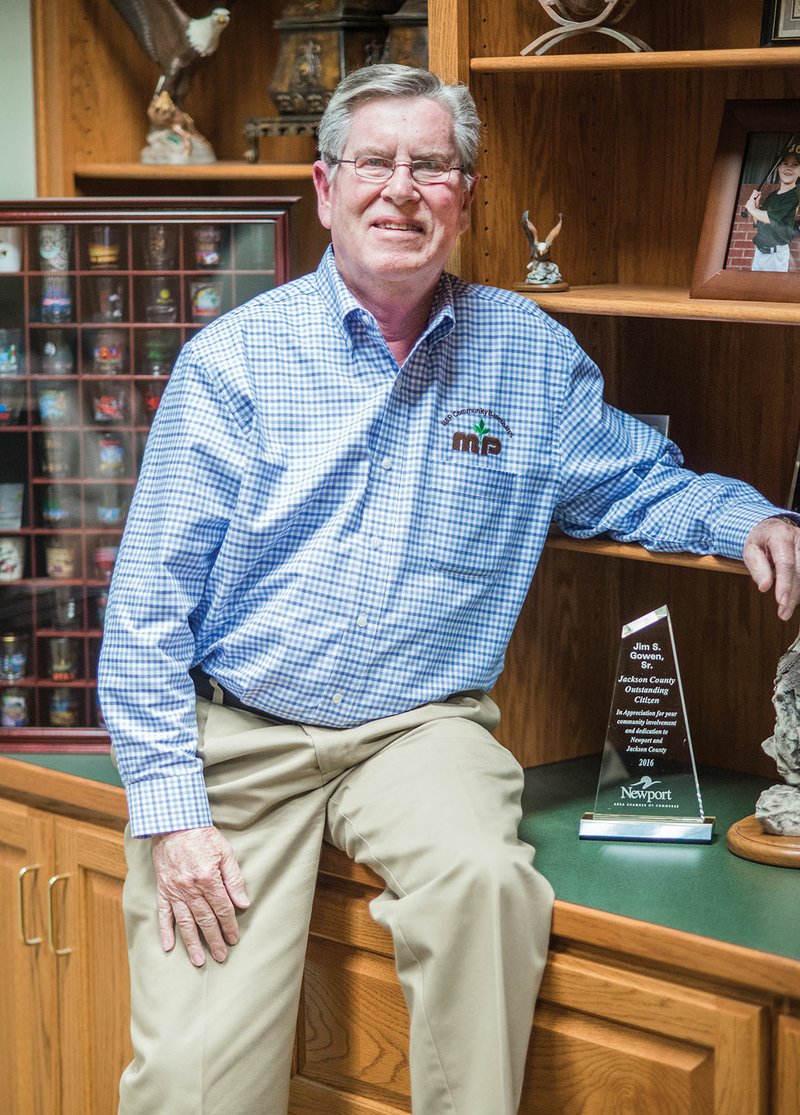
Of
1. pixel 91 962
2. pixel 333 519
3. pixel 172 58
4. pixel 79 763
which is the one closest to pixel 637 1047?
pixel 333 519

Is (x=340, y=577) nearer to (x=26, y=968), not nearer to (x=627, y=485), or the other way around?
(x=627, y=485)

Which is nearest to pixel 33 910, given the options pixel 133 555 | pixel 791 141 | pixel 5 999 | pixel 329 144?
pixel 5 999

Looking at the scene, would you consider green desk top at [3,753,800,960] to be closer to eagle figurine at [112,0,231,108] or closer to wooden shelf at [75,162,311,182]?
wooden shelf at [75,162,311,182]

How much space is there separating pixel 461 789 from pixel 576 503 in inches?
20.7

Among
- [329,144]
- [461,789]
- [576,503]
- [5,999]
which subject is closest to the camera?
[461,789]

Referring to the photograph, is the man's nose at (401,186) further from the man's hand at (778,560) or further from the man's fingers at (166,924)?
the man's fingers at (166,924)

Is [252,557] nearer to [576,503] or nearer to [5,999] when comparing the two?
[576,503]

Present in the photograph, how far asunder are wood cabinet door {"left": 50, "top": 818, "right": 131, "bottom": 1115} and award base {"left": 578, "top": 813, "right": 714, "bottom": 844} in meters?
0.79

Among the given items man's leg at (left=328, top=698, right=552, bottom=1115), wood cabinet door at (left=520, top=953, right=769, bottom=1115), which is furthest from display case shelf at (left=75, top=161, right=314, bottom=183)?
wood cabinet door at (left=520, top=953, right=769, bottom=1115)

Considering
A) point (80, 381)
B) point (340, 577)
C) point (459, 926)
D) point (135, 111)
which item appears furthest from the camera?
point (135, 111)

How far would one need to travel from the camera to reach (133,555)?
77.9 inches

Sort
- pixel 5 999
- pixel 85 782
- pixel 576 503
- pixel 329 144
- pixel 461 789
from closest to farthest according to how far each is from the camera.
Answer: pixel 461 789, pixel 329 144, pixel 576 503, pixel 85 782, pixel 5 999

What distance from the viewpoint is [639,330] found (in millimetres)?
2482

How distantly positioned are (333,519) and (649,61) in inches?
32.2
